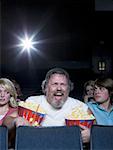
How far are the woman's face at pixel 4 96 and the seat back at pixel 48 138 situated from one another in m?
0.57

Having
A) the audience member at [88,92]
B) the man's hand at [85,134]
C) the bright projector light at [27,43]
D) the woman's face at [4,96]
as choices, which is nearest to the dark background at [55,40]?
the bright projector light at [27,43]

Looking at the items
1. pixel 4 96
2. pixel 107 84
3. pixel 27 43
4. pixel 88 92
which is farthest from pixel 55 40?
pixel 4 96

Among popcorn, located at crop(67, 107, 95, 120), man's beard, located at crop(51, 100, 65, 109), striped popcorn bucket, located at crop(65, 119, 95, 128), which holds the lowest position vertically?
striped popcorn bucket, located at crop(65, 119, 95, 128)

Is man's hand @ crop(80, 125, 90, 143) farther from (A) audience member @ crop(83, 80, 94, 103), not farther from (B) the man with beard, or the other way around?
(A) audience member @ crop(83, 80, 94, 103)

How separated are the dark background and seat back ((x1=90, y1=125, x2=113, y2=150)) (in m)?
4.88

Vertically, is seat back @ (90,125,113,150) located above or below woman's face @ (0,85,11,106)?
below

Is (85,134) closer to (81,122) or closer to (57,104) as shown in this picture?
(81,122)

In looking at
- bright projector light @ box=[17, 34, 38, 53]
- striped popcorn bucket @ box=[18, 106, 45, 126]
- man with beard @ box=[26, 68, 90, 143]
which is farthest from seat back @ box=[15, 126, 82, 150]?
bright projector light @ box=[17, 34, 38, 53]

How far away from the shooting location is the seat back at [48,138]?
1.61 m

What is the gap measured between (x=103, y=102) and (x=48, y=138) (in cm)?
91

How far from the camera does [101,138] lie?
65.1 inches

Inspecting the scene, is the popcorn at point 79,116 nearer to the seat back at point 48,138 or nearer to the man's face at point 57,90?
the seat back at point 48,138

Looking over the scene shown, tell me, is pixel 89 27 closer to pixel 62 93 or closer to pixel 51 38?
pixel 51 38

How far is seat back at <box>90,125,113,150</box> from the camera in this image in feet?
5.38
